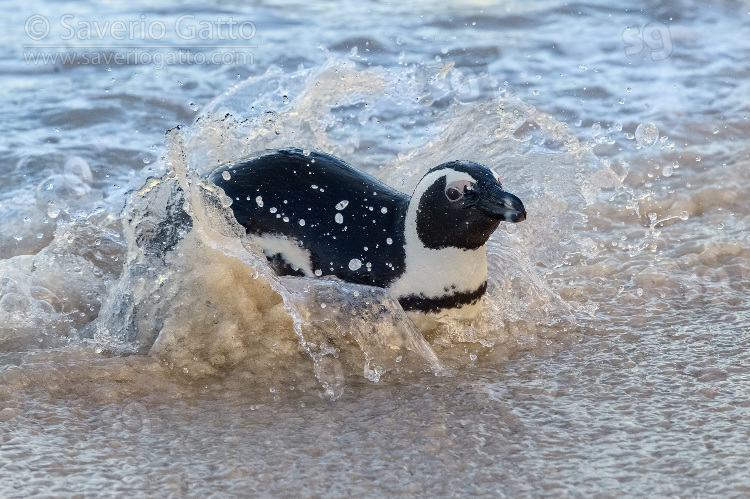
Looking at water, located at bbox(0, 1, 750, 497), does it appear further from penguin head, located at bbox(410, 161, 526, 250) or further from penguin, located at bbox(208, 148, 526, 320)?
penguin head, located at bbox(410, 161, 526, 250)

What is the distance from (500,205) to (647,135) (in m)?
2.78

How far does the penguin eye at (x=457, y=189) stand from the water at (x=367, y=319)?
0.38 m

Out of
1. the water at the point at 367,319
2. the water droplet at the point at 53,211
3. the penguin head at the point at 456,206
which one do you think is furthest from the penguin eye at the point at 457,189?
the water droplet at the point at 53,211

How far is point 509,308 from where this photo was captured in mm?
3336

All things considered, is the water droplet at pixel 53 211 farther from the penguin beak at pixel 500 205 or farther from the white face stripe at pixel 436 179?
the penguin beak at pixel 500 205

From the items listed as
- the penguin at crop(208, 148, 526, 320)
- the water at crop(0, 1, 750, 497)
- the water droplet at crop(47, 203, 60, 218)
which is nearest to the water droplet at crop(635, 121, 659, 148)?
the water at crop(0, 1, 750, 497)

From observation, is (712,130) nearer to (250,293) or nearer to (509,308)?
(509,308)

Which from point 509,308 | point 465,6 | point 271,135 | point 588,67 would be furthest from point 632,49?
point 509,308

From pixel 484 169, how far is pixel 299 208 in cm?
61

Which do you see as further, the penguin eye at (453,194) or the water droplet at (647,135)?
the water droplet at (647,135)

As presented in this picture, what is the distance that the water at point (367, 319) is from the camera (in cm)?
233

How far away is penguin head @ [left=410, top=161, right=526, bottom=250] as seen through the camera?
289 centimetres

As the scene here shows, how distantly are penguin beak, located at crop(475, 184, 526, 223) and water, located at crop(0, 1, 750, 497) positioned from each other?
43cm

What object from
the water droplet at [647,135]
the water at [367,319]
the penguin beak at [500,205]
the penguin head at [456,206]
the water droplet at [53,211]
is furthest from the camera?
the water droplet at [647,135]
